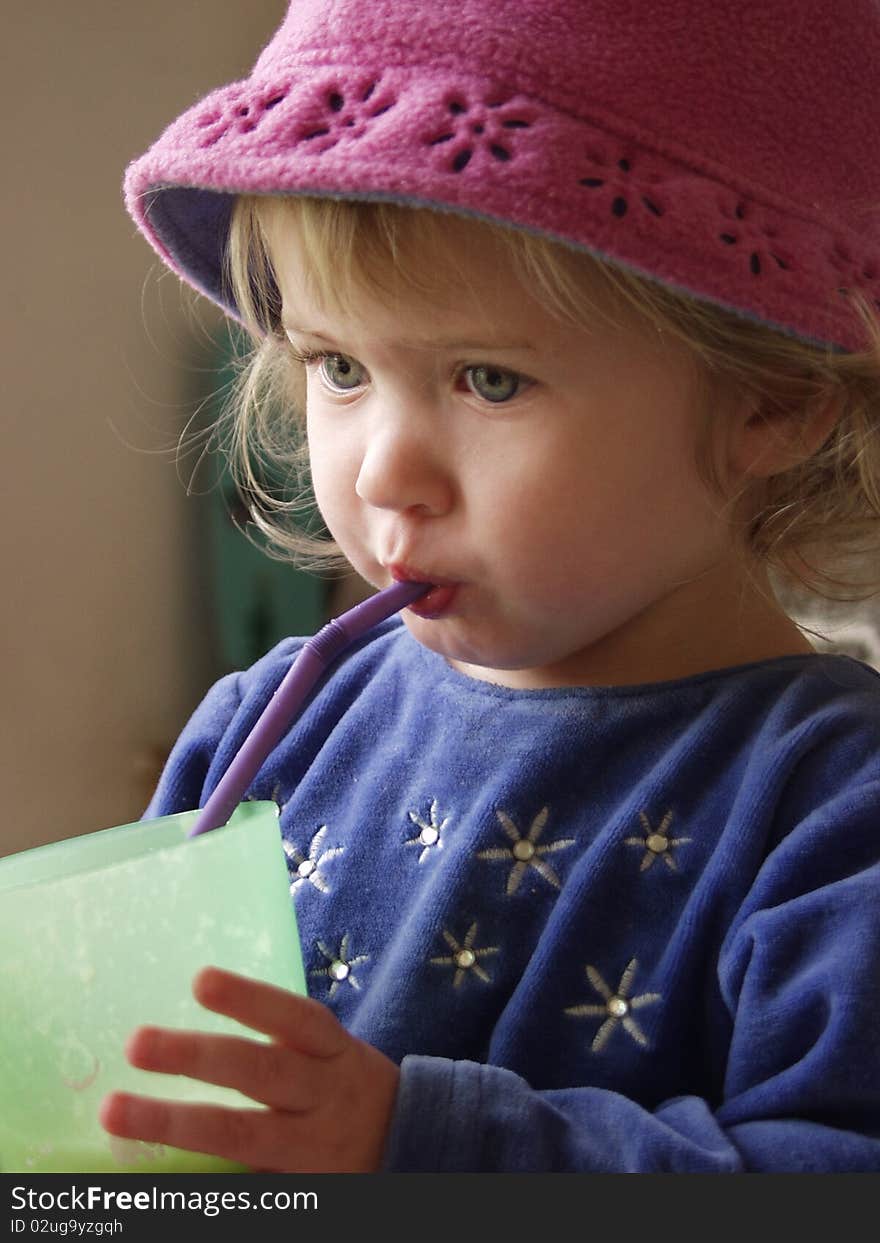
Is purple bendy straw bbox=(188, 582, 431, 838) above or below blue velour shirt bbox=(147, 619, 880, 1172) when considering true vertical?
above

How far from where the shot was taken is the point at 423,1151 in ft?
1.94

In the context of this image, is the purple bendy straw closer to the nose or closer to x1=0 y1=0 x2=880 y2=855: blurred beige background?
the nose

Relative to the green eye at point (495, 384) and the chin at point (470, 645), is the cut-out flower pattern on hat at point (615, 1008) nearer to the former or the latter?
the chin at point (470, 645)

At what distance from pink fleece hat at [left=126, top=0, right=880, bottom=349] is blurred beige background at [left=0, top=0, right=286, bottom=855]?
0.80 metres

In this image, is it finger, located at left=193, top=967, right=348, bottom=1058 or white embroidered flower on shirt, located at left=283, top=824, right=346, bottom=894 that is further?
white embroidered flower on shirt, located at left=283, top=824, right=346, bottom=894


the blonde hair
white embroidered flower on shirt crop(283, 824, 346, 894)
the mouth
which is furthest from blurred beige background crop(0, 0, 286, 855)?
the mouth

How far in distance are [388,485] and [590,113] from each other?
18 centimetres

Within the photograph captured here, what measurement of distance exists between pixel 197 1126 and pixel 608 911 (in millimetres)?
268

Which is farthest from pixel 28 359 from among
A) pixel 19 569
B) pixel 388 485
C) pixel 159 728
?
pixel 388 485

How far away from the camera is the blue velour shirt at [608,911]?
61 cm

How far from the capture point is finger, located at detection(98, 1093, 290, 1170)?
19.8 inches

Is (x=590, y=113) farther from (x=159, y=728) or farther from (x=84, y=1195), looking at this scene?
(x=159, y=728)

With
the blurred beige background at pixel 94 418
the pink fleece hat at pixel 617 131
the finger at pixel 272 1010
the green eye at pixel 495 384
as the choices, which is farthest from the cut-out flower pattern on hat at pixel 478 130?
the blurred beige background at pixel 94 418

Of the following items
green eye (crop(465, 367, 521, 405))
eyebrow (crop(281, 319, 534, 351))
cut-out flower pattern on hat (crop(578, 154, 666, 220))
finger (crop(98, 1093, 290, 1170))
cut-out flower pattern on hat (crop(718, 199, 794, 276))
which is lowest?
finger (crop(98, 1093, 290, 1170))
